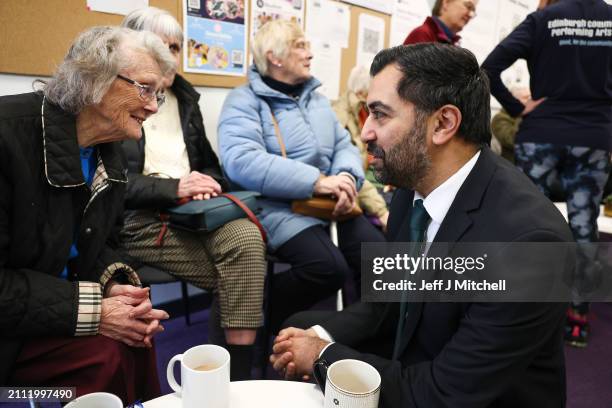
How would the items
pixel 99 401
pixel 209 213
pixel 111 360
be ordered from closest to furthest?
pixel 99 401, pixel 111 360, pixel 209 213

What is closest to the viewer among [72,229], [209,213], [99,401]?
[99,401]

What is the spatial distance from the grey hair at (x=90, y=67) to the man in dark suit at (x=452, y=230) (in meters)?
0.67

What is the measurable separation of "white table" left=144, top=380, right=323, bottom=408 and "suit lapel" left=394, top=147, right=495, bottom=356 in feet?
0.96

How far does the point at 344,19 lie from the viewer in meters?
2.74

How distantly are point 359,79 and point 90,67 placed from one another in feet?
5.91

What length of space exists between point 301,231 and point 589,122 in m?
1.58

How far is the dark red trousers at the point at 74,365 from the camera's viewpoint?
1.03 metres

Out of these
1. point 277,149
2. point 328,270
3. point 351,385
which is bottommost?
point 328,270

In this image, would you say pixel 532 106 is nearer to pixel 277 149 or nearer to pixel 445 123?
pixel 277 149

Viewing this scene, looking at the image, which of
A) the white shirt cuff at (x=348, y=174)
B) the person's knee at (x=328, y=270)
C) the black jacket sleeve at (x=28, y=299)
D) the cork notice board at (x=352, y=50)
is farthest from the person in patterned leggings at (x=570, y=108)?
the black jacket sleeve at (x=28, y=299)

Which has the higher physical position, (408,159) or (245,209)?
(408,159)

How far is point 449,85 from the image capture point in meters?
0.99

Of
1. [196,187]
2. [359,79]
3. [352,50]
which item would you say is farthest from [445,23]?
[196,187]

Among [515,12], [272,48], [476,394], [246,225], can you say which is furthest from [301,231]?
[515,12]
